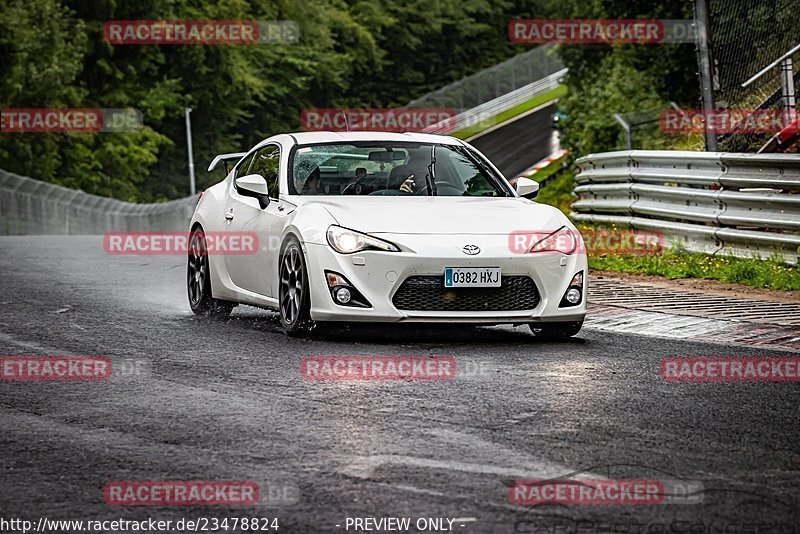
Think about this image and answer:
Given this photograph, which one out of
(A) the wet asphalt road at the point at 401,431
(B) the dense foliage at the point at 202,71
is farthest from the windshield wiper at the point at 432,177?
(B) the dense foliage at the point at 202,71

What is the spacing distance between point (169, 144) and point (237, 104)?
4950 millimetres

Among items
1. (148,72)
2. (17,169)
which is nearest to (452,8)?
(148,72)

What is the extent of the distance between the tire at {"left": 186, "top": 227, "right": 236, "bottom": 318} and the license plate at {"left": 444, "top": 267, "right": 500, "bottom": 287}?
9.80ft

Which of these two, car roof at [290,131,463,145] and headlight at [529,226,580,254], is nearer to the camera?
headlight at [529,226,580,254]

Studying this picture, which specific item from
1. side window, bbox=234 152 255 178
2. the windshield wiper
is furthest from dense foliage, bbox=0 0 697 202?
the windshield wiper

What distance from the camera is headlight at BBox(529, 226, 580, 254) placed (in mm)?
10172

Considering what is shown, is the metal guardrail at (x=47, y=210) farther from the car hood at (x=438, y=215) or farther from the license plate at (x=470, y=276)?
the license plate at (x=470, y=276)

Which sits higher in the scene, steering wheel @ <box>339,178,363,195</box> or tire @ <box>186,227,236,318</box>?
steering wheel @ <box>339,178,363,195</box>

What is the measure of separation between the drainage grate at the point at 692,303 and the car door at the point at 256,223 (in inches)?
124

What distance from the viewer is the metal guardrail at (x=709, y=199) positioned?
14648 mm

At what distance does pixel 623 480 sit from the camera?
18.8 feet

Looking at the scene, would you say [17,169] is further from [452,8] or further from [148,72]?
[452,8]

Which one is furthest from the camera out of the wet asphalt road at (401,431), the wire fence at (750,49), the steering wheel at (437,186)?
the wire fence at (750,49)

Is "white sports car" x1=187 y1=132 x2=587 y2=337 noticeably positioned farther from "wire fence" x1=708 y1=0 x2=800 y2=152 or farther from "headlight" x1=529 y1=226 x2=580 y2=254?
"wire fence" x1=708 y1=0 x2=800 y2=152
